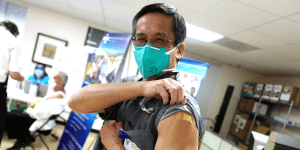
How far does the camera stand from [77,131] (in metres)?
1.92

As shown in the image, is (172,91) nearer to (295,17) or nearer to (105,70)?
(105,70)

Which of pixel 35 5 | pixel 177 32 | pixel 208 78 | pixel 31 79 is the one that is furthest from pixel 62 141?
pixel 208 78

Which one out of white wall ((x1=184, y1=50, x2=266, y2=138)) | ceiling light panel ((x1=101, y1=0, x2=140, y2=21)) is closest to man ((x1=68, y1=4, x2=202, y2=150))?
ceiling light panel ((x1=101, y1=0, x2=140, y2=21))

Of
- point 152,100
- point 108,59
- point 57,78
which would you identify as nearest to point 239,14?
point 108,59

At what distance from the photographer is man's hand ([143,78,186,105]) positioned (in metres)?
0.49

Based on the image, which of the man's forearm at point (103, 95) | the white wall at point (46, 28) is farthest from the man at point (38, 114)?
the man's forearm at point (103, 95)

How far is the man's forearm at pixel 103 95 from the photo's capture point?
0.56m

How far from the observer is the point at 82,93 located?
65 cm

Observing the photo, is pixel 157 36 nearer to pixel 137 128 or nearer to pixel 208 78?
pixel 137 128

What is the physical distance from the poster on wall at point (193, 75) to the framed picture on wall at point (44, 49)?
3.62m

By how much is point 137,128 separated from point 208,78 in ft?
17.3

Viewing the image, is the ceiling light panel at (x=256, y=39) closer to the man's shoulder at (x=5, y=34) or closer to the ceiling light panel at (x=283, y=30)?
the ceiling light panel at (x=283, y=30)

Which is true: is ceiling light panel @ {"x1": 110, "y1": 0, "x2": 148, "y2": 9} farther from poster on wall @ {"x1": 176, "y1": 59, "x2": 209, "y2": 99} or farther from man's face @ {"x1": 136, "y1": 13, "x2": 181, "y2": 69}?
man's face @ {"x1": 136, "y1": 13, "x2": 181, "y2": 69}

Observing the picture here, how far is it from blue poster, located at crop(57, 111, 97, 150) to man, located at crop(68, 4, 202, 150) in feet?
3.55
